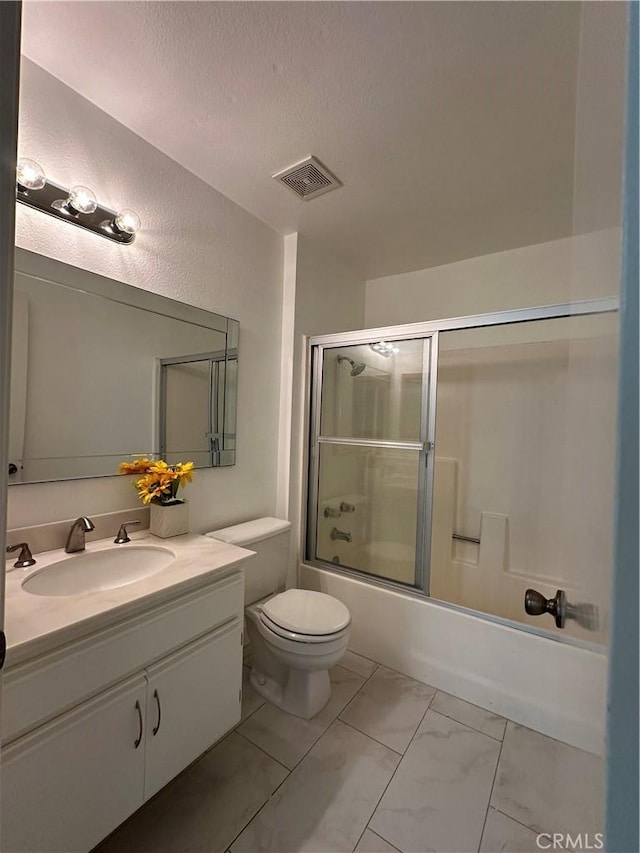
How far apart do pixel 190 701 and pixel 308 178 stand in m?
2.18

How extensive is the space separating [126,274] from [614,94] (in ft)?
5.23

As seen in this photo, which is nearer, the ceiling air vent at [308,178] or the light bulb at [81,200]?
the light bulb at [81,200]

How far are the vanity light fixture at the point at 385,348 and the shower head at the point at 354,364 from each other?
0.14 metres

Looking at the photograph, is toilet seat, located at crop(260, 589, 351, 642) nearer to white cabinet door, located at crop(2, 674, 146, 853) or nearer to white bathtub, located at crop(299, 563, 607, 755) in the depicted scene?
white bathtub, located at crop(299, 563, 607, 755)

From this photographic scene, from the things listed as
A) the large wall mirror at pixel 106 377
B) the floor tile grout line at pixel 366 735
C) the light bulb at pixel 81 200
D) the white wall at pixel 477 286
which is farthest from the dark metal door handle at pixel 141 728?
the white wall at pixel 477 286

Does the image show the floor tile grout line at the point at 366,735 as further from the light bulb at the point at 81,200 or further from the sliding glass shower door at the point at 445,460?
the light bulb at the point at 81,200

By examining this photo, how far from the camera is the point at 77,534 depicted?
1245 millimetres

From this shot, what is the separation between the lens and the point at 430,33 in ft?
3.51

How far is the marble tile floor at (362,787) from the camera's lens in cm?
111

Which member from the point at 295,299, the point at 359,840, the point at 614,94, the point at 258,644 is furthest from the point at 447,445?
the point at 614,94

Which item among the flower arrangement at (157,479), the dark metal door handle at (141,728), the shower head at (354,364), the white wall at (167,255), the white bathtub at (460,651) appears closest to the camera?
the dark metal door handle at (141,728)

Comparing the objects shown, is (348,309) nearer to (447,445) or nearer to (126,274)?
(447,445)

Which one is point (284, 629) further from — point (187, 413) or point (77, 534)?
point (187, 413)

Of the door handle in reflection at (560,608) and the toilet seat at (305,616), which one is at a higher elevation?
the door handle in reflection at (560,608)
